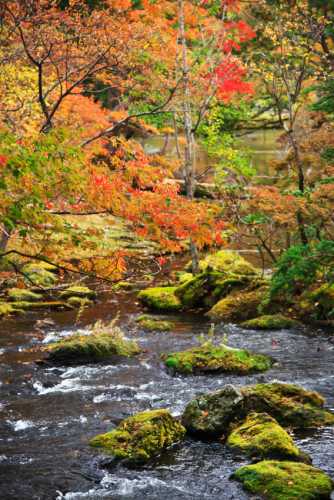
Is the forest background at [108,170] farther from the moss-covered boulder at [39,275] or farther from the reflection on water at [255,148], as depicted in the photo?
the reflection on water at [255,148]

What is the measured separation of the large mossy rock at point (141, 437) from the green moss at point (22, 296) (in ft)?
29.2

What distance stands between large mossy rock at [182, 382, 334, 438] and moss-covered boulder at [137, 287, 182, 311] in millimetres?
7029

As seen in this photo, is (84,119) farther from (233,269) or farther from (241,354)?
(241,354)

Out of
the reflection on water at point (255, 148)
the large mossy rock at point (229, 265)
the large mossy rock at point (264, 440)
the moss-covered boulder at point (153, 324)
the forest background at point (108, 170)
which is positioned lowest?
the moss-covered boulder at point (153, 324)

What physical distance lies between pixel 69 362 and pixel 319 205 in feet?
23.1

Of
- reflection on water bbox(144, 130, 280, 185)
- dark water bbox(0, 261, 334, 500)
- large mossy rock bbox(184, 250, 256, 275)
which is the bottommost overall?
dark water bbox(0, 261, 334, 500)

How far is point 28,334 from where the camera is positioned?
10648 millimetres

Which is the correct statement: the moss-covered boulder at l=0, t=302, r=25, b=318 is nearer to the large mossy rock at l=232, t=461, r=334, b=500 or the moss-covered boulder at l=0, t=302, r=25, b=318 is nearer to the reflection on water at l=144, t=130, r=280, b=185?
the large mossy rock at l=232, t=461, r=334, b=500

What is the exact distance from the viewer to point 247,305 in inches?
509

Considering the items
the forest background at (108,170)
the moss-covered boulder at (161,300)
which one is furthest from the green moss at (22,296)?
the moss-covered boulder at (161,300)

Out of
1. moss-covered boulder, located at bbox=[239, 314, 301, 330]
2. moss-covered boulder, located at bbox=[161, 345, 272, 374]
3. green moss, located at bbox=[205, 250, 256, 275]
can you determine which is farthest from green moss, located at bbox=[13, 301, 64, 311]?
moss-covered boulder, located at bbox=[161, 345, 272, 374]

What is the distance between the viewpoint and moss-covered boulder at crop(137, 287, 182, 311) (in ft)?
44.4

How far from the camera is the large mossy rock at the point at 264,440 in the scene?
5234 millimetres

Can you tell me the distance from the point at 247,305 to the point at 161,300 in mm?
2621
